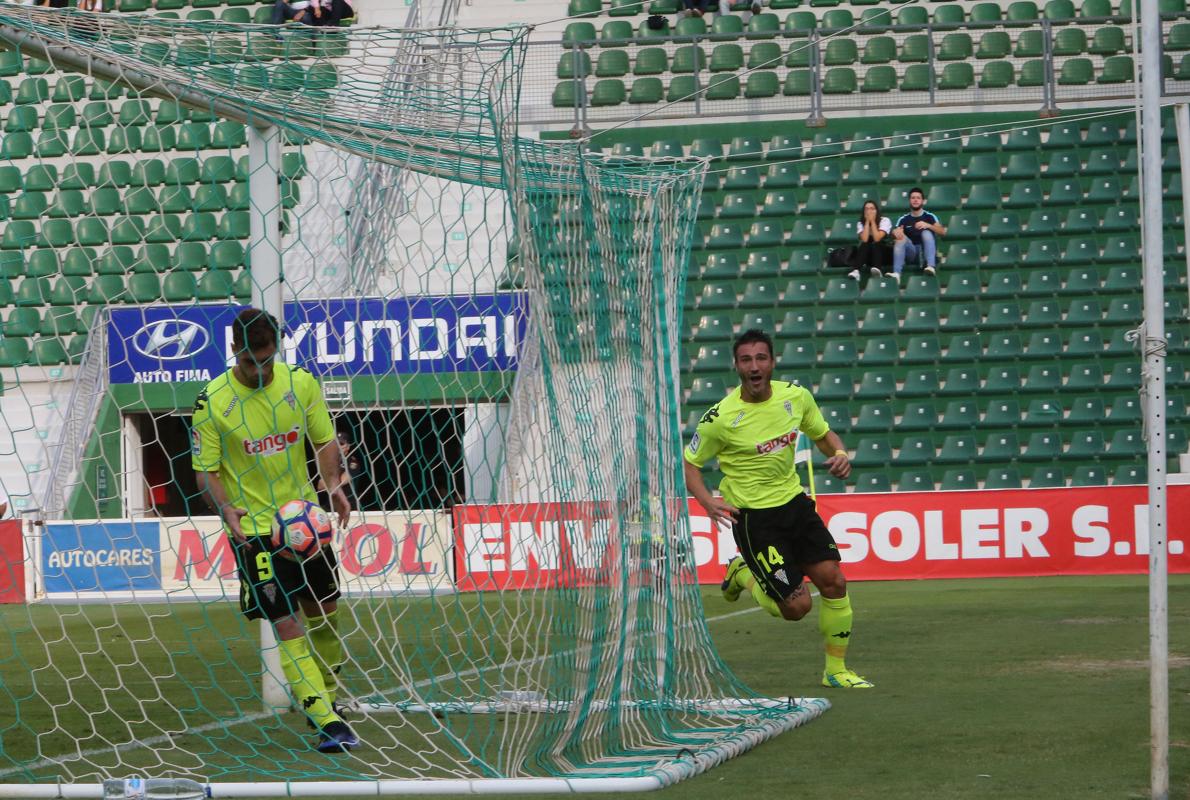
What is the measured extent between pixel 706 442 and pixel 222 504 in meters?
2.89

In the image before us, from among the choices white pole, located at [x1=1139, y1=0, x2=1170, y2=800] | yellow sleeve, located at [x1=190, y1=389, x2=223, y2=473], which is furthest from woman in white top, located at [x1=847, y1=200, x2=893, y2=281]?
white pole, located at [x1=1139, y1=0, x2=1170, y2=800]

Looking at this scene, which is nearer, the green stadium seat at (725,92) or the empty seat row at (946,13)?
the green stadium seat at (725,92)

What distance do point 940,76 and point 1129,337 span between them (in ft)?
52.3

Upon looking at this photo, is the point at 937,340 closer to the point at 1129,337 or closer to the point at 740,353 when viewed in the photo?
the point at 740,353

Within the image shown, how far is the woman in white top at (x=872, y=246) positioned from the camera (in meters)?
19.8

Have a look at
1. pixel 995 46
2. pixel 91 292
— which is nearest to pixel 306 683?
pixel 91 292

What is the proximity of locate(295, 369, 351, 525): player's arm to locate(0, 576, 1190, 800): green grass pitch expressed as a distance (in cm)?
83

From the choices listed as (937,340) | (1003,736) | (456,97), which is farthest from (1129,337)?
(937,340)

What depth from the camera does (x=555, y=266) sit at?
661 centimetres

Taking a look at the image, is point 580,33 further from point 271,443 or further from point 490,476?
point 271,443

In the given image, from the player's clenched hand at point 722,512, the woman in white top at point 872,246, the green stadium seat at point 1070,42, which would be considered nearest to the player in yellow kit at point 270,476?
the player's clenched hand at point 722,512

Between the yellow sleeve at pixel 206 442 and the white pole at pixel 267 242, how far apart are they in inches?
43.2

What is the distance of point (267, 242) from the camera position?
24.9ft

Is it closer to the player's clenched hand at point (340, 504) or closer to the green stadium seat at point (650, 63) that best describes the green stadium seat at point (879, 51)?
the green stadium seat at point (650, 63)
